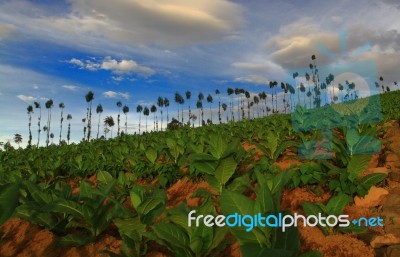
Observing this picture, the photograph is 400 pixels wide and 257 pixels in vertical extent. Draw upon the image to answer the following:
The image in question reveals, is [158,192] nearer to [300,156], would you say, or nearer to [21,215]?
[21,215]

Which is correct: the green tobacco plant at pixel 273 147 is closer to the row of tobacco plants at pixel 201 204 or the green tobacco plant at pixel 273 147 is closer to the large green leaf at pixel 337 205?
the row of tobacco plants at pixel 201 204

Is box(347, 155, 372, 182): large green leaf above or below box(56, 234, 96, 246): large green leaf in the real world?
above

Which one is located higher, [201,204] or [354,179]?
[354,179]

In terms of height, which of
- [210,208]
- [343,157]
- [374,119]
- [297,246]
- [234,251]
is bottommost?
[234,251]

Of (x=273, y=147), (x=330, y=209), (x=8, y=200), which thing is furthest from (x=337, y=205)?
(x=8, y=200)

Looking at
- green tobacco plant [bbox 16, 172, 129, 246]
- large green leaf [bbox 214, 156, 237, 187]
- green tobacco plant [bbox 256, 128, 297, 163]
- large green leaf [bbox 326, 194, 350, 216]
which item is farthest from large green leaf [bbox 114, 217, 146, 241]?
green tobacco plant [bbox 256, 128, 297, 163]

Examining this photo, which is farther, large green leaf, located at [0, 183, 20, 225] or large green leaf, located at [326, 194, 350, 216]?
large green leaf, located at [326, 194, 350, 216]

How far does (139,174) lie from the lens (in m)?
7.36

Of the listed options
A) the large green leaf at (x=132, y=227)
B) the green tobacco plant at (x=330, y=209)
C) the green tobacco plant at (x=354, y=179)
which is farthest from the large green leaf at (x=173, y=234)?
the green tobacco plant at (x=354, y=179)

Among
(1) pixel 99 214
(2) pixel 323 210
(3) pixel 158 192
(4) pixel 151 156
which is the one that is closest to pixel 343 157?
(2) pixel 323 210

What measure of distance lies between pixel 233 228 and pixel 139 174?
15.4 ft

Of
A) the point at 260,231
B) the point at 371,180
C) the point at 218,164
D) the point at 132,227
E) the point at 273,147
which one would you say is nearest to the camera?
the point at 260,231

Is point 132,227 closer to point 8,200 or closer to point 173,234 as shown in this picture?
point 173,234

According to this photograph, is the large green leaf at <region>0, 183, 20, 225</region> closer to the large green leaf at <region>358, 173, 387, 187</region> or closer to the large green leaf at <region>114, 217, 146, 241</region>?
the large green leaf at <region>114, 217, 146, 241</region>
